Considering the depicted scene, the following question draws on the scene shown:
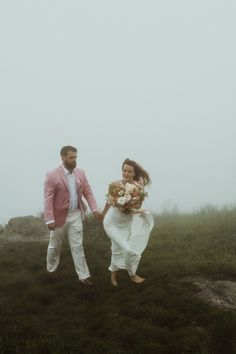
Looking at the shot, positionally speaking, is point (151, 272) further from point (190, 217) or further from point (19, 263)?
point (190, 217)

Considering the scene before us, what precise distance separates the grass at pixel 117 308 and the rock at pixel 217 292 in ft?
0.75

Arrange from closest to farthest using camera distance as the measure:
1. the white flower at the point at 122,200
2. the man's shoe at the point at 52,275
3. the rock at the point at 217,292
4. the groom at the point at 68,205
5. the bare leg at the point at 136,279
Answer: the rock at the point at 217,292 → the white flower at the point at 122,200 → the bare leg at the point at 136,279 → the groom at the point at 68,205 → the man's shoe at the point at 52,275

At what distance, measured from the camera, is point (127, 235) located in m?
9.40

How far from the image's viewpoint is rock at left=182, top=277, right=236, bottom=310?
8.26m

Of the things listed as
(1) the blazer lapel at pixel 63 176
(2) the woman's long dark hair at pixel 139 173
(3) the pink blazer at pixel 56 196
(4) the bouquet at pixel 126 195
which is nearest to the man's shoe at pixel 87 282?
(3) the pink blazer at pixel 56 196

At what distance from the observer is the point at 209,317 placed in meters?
7.44

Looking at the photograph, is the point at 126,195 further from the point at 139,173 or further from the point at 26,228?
the point at 26,228

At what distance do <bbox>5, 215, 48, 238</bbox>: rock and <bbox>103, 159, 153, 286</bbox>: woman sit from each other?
28.6ft

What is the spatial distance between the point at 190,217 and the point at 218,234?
4218 millimetres

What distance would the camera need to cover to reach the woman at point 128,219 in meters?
9.11

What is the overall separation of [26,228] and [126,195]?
983 cm

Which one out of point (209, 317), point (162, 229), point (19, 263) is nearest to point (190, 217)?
point (162, 229)

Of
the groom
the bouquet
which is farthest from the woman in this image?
the groom

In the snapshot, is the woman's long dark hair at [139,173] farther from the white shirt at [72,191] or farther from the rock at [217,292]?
the rock at [217,292]
